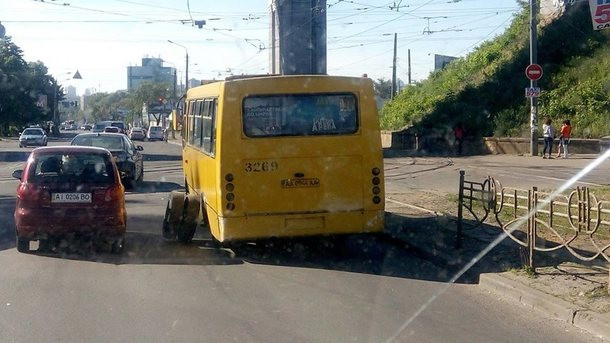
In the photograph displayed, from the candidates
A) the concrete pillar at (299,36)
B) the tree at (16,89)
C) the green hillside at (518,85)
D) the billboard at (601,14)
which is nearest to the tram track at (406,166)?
the concrete pillar at (299,36)

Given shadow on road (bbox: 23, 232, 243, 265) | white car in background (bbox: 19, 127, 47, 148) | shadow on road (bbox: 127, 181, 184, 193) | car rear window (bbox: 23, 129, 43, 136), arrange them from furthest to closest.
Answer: car rear window (bbox: 23, 129, 43, 136), white car in background (bbox: 19, 127, 47, 148), shadow on road (bbox: 127, 181, 184, 193), shadow on road (bbox: 23, 232, 243, 265)

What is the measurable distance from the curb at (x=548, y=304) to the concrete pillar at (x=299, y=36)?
87.6 feet

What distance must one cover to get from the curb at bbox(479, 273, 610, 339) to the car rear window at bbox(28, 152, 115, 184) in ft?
18.7

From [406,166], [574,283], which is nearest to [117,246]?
[574,283]

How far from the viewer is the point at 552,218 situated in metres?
10.3

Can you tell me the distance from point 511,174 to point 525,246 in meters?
15.8

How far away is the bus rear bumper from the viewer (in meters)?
11.5

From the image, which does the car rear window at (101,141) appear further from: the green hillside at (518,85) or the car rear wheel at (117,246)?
the green hillside at (518,85)

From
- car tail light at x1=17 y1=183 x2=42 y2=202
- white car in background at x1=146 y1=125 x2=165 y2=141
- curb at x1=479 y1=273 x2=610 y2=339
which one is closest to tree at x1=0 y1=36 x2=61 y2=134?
white car in background at x1=146 y1=125 x2=165 y2=141

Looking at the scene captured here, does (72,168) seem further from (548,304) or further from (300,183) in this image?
(548,304)

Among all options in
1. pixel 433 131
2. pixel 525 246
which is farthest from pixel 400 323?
pixel 433 131

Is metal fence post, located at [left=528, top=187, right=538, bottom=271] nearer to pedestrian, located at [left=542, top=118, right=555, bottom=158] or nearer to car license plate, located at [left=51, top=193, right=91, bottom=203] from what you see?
car license plate, located at [left=51, top=193, right=91, bottom=203]

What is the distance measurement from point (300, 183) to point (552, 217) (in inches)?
133

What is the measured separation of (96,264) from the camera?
11.5 metres
